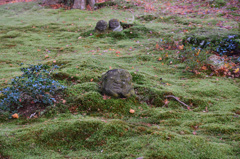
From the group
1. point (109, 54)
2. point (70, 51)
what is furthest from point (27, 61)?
point (109, 54)

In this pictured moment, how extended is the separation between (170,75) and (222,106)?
194 centimetres

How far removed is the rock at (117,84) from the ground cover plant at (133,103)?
15 cm

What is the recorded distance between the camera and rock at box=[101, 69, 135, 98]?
13.0ft

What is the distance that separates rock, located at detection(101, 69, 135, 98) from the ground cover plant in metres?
0.15

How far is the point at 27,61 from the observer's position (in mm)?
6852

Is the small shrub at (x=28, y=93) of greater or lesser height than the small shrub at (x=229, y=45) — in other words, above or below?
below

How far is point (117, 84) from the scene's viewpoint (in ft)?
13.1

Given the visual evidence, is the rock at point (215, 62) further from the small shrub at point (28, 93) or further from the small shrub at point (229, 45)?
the small shrub at point (28, 93)

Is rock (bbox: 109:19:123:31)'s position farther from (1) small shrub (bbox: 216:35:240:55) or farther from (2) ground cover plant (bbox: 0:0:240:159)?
(1) small shrub (bbox: 216:35:240:55)

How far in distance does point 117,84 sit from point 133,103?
21.0 inches

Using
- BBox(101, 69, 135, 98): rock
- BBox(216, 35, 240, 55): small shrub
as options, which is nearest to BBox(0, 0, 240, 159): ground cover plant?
BBox(216, 35, 240, 55): small shrub

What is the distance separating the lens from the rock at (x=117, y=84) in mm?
3955

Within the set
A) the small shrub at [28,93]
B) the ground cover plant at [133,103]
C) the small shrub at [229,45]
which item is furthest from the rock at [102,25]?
the small shrub at [28,93]

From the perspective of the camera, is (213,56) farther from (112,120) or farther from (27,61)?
(27,61)
